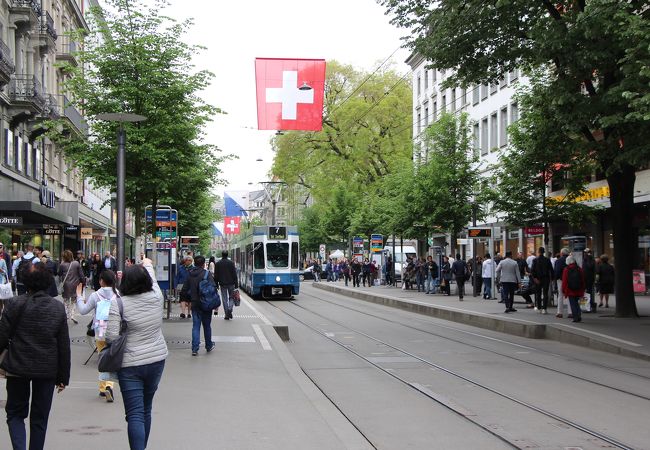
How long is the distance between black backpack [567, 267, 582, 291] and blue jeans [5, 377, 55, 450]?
15.9 meters

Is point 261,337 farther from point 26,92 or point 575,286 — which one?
point 26,92

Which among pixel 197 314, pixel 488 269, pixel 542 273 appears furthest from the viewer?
pixel 488 269

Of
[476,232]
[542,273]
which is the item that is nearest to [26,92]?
[476,232]

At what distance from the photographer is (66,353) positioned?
643cm

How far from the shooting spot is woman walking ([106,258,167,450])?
6.29m

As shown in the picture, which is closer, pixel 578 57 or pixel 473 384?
pixel 473 384

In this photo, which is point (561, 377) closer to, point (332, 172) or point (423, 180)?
point (423, 180)

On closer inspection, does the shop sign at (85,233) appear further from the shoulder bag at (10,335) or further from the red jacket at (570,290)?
the shoulder bag at (10,335)

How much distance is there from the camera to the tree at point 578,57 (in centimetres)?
1579

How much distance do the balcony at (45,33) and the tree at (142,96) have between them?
696 inches

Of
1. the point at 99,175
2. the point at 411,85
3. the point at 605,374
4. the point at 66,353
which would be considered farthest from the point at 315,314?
the point at 411,85

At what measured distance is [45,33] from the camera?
1539 inches

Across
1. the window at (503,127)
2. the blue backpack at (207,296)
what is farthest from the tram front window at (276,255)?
the blue backpack at (207,296)

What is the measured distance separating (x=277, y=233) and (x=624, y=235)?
59.6ft
